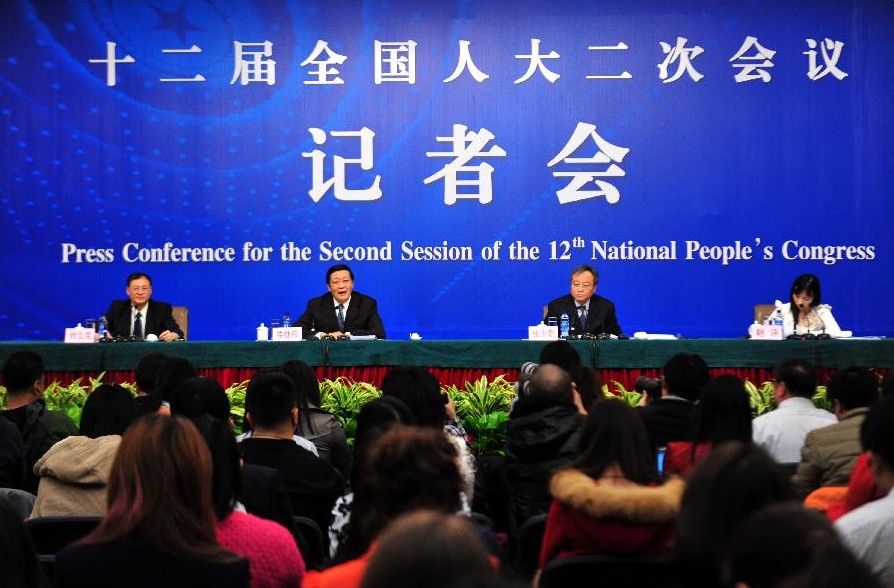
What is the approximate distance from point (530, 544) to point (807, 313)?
410 cm

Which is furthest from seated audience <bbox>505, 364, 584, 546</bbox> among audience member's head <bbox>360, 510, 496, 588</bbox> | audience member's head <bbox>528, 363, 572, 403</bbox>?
audience member's head <bbox>360, 510, 496, 588</bbox>

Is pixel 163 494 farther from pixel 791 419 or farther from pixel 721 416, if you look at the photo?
pixel 791 419

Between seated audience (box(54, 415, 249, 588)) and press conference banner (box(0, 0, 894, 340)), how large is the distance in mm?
5993

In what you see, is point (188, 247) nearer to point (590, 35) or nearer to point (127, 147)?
point (127, 147)

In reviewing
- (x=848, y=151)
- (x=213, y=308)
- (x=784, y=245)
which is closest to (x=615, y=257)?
(x=784, y=245)

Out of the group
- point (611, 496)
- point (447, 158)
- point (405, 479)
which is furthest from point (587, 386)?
point (447, 158)

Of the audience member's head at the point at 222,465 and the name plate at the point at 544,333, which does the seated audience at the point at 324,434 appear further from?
the name plate at the point at 544,333

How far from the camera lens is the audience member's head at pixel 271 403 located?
2.92 metres

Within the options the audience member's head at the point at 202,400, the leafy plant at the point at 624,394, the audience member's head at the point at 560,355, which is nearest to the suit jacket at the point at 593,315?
the leafy plant at the point at 624,394

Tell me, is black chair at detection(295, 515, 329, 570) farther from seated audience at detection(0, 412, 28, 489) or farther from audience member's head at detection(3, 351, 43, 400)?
audience member's head at detection(3, 351, 43, 400)

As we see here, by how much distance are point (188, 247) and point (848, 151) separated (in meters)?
4.75

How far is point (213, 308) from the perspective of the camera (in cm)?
779

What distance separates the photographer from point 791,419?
3514 mm

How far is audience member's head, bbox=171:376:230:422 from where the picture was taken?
3006 millimetres
